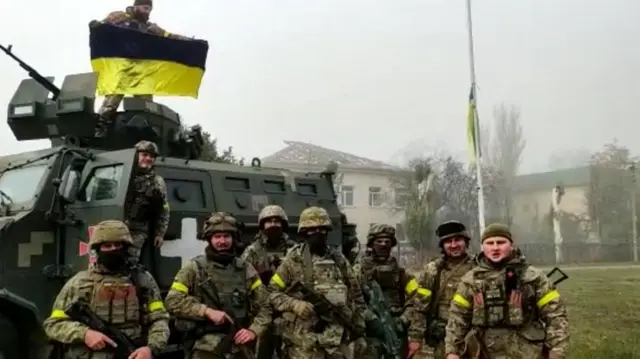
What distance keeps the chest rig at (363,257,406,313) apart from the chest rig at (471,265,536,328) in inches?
76.8

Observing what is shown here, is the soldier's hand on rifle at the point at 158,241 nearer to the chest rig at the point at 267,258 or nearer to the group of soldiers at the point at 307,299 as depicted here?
the group of soldiers at the point at 307,299

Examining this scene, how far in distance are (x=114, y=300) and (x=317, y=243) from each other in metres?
1.69

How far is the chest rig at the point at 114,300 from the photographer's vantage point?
15.7ft

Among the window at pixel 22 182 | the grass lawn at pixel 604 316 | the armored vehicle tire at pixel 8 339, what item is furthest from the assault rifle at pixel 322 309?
the grass lawn at pixel 604 316

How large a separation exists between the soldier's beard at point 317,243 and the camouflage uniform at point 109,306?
1.37 metres

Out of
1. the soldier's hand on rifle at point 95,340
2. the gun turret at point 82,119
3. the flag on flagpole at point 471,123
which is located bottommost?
the soldier's hand on rifle at point 95,340

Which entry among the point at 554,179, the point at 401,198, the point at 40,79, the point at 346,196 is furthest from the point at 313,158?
the point at 40,79

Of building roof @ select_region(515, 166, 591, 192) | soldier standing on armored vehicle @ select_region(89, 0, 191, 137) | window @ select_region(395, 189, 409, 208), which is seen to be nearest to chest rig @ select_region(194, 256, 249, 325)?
soldier standing on armored vehicle @ select_region(89, 0, 191, 137)

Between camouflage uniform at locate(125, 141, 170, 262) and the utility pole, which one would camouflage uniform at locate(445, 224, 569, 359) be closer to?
camouflage uniform at locate(125, 141, 170, 262)

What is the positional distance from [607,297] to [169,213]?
38.4ft

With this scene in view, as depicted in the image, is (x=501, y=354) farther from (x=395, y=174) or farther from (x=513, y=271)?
(x=395, y=174)

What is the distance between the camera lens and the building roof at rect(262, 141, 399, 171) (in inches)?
1155

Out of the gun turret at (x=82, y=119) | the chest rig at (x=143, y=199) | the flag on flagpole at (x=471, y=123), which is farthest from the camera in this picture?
the flag on flagpole at (x=471, y=123)

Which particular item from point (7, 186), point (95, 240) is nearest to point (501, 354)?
point (95, 240)
